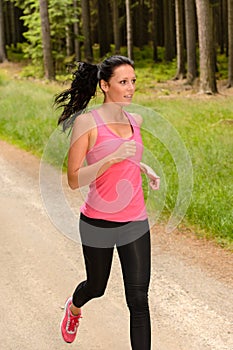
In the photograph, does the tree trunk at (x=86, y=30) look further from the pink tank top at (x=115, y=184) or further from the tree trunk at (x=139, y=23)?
the pink tank top at (x=115, y=184)

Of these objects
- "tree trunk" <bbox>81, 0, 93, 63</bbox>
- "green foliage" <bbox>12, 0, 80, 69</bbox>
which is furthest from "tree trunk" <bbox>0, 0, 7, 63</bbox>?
"green foliage" <bbox>12, 0, 80, 69</bbox>

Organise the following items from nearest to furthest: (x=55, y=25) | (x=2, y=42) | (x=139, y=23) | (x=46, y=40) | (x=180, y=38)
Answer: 1. (x=180, y=38)
2. (x=46, y=40)
3. (x=55, y=25)
4. (x=2, y=42)
5. (x=139, y=23)

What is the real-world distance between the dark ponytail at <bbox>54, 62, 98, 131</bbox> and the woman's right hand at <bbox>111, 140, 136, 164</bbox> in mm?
567

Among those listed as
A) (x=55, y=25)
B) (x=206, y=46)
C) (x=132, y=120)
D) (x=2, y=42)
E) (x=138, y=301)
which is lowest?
(x=2, y=42)

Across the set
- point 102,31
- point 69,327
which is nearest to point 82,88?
point 69,327

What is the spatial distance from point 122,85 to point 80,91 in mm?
431

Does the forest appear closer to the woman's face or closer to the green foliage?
the green foliage

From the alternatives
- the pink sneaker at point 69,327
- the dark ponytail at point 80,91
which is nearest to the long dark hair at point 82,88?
the dark ponytail at point 80,91

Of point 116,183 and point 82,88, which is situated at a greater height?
point 82,88

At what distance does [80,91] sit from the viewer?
173 inches

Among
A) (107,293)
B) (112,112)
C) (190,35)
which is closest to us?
(112,112)

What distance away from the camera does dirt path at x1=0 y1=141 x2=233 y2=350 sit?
508 cm

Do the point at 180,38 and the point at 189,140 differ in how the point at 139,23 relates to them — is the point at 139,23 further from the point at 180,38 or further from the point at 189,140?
the point at 189,140

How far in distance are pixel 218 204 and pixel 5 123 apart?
977 centimetres
